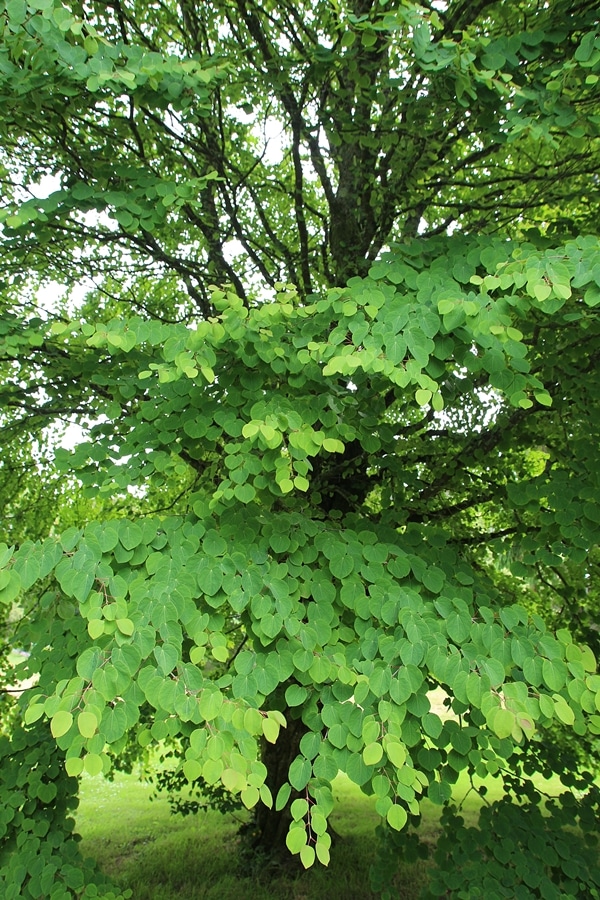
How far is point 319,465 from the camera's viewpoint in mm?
3861

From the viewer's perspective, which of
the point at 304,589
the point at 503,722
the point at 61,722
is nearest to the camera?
the point at 61,722

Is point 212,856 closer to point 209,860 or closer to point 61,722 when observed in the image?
point 209,860

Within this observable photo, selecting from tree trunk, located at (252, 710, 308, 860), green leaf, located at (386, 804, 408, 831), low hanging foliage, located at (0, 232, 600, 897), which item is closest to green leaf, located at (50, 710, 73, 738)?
low hanging foliage, located at (0, 232, 600, 897)

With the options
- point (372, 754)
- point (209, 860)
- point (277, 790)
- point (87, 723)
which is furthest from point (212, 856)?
point (87, 723)

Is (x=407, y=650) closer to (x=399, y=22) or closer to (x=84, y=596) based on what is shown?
(x=84, y=596)

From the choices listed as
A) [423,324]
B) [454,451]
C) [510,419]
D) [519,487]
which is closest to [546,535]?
[519,487]

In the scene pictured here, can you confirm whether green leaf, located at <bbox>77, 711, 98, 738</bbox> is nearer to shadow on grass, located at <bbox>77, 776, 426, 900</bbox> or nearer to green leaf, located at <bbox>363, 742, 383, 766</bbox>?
green leaf, located at <bbox>363, 742, 383, 766</bbox>

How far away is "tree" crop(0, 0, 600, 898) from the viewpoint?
1.73 metres

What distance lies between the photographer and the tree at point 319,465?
68.1 inches

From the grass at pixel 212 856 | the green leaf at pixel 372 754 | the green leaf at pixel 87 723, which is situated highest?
the green leaf at pixel 87 723

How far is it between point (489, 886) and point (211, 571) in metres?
2.03

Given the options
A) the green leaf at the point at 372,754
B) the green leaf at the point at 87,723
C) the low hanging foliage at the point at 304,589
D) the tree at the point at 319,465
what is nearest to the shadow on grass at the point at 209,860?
the tree at the point at 319,465

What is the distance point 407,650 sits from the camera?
180 centimetres

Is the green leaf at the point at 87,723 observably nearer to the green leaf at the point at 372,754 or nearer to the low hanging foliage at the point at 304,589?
the low hanging foliage at the point at 304,589
